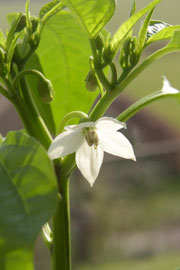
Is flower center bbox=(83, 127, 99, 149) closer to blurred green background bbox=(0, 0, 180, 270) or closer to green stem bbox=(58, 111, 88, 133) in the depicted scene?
green stem bbox=(58, 111, 88, 133)

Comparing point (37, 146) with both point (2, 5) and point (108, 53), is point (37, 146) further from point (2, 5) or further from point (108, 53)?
point (2, 5)

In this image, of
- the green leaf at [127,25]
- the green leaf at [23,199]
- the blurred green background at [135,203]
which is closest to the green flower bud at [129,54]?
the green leaf at [127,25]

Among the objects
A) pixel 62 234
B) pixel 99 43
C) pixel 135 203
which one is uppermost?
pixel 99 43

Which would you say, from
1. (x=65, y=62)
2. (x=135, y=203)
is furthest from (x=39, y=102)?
(x=135, y=203)

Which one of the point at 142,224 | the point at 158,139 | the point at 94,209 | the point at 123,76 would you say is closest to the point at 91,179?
the point at 123,76

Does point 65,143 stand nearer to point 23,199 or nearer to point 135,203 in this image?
point 23,199

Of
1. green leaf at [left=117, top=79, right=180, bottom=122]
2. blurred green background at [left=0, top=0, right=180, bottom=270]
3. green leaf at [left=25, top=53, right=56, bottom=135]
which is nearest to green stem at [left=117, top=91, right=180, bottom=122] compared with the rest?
green leaf at [left=117, top=79, right=180, bottom=122]
